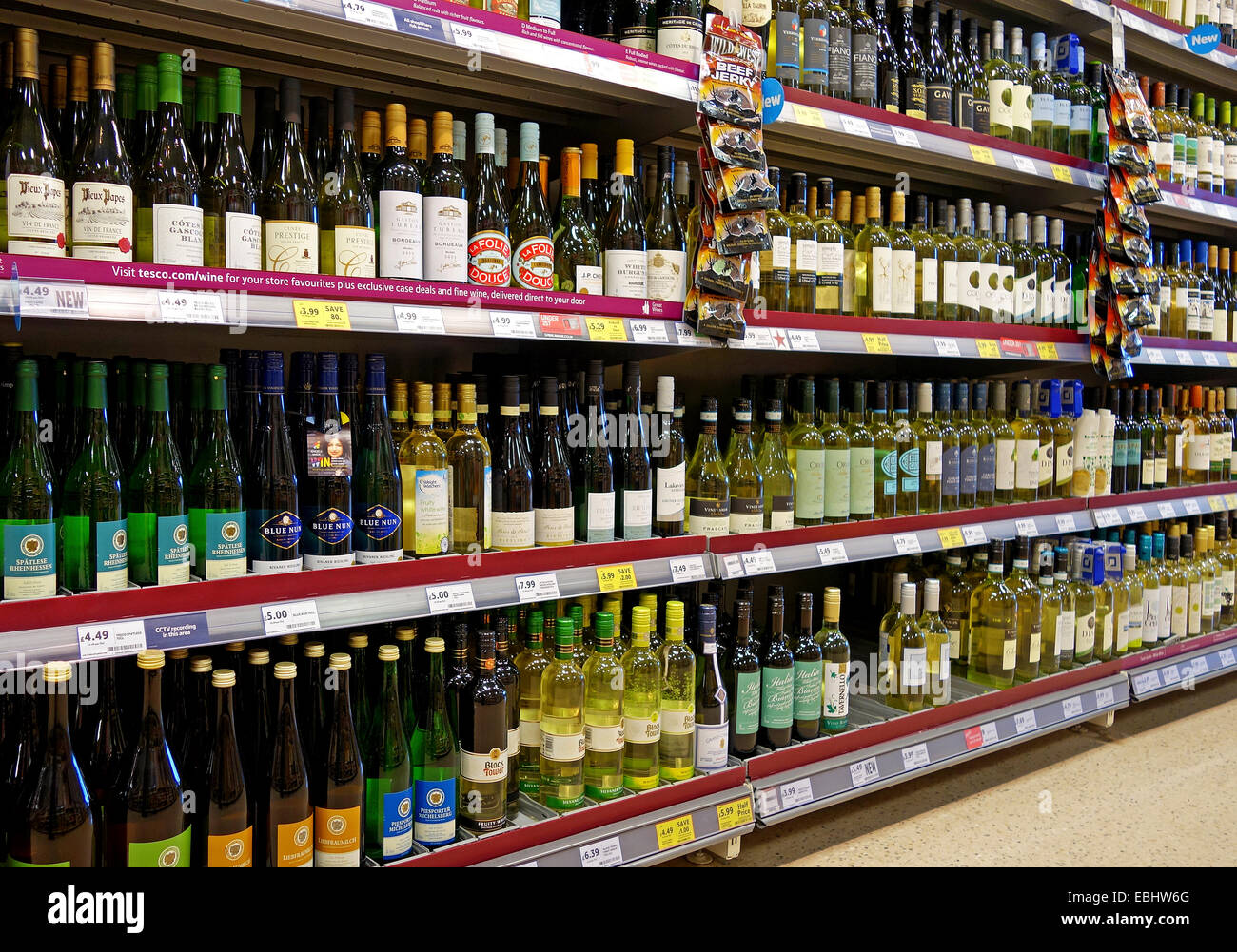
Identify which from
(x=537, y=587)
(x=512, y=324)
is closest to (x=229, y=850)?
(x=537, y=587)

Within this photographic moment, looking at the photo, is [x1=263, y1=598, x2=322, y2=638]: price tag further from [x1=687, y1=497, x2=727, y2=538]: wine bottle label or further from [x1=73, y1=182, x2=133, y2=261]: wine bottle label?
[x1=687, y1=497, x2=727, y2=538]: wine bottle label

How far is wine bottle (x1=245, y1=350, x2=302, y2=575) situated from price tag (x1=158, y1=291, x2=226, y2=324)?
16 cm

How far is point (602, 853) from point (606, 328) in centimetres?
113

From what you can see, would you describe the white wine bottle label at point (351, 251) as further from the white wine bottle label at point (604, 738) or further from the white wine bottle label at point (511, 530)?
the white wine bottle label at point (604, 738)

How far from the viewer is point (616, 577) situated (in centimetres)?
204

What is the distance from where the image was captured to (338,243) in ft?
5.74

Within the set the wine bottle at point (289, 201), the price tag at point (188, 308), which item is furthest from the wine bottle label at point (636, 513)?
the price tag at point (188, 308)

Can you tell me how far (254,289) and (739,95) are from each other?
122 cm

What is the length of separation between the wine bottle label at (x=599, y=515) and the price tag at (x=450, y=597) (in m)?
0.38

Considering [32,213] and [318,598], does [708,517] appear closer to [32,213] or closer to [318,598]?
[318,598]

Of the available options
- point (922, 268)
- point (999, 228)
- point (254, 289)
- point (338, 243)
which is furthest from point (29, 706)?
point (999, 228)

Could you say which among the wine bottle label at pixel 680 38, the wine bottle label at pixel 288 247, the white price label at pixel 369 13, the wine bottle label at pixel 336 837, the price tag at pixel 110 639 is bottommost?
the wine bottle label at pixel 336 837

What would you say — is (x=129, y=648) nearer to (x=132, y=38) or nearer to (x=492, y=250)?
(x=492, y=250)

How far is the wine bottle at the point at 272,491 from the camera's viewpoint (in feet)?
5.49
